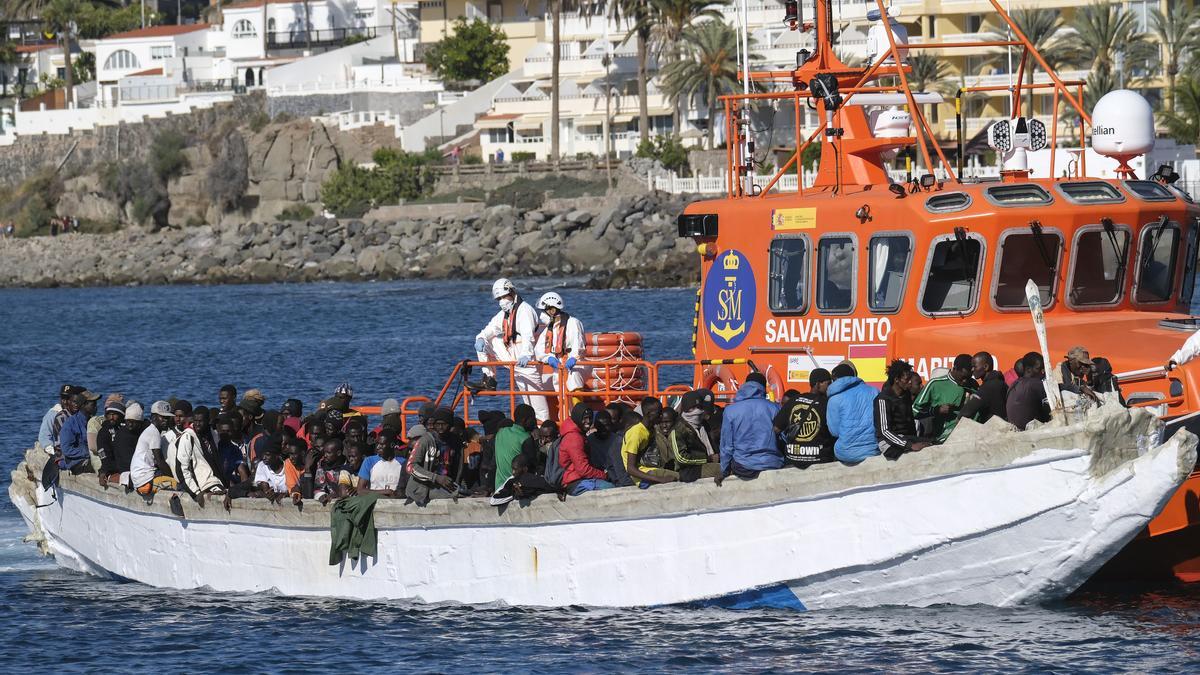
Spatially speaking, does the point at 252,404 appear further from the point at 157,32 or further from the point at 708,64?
the point at 157,32

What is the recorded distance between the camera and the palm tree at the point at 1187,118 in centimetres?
7175

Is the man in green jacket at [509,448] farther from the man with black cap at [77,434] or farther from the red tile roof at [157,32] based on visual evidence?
the red tile roof at [157,32]

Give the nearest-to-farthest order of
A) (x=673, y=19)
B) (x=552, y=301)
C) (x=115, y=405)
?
1. (x=552, y=301)
2. (x=115, y=405)
3. (x=673, y=19)

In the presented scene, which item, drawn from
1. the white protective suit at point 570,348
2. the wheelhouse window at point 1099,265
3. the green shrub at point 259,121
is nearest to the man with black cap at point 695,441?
the white protective suit at point 570,348

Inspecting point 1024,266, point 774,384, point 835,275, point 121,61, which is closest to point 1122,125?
point 1024,266

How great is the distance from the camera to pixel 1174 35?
7869cm

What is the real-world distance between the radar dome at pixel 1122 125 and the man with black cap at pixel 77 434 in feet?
34.0

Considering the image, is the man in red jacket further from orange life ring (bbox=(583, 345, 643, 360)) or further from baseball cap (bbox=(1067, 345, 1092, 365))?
baseball cap (bbox=(1067, 345, 1092, 365))

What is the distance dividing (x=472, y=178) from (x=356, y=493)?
75.2m

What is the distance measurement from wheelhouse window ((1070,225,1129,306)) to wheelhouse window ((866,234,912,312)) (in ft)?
4.70

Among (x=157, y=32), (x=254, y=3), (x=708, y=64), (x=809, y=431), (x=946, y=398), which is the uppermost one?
(x=254, y=3)

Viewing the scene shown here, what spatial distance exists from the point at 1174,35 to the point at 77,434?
6663 centimetres

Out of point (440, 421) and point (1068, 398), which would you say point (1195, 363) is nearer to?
point (1068, 398)

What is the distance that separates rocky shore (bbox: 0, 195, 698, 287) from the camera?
79188 mm
